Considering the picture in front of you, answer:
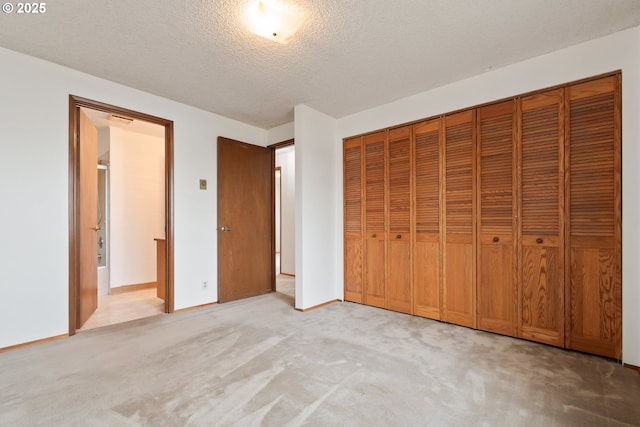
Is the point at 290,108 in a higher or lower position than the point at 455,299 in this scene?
higher

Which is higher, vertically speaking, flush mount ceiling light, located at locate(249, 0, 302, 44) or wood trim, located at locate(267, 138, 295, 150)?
flush mount ceiling light, located at locate(249, 0, 302, 44)

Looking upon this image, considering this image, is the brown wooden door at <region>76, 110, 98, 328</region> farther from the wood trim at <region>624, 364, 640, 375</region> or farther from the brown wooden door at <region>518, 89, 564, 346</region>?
the wood trim at <region>624, 364, 640, 375</region>

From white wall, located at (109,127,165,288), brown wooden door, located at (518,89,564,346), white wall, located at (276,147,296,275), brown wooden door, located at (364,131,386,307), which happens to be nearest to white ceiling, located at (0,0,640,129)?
brown wooden door, located at (518,89,564,346)

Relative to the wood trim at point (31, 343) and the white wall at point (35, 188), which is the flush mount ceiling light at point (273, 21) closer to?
the white wall at point (35, 188)

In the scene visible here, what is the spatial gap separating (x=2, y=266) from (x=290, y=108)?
123 inches

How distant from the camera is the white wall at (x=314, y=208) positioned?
3.59m

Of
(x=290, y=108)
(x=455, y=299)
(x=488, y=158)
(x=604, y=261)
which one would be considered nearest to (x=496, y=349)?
(x=455, y=299)

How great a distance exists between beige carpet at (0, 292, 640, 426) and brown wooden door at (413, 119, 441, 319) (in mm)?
384

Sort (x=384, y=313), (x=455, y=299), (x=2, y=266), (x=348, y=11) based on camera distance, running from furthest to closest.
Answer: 1. (x=384, y=313)
2. (x=455, y=299)
3. (x=2, y=266)
4. (x=348, y=11)

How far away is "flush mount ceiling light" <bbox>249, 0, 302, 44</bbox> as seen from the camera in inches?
77.0

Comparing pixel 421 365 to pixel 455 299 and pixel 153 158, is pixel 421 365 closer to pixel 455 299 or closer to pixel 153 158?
pixel 455 299

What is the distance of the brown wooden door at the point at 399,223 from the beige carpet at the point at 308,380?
0.57m

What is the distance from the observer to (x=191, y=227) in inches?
145

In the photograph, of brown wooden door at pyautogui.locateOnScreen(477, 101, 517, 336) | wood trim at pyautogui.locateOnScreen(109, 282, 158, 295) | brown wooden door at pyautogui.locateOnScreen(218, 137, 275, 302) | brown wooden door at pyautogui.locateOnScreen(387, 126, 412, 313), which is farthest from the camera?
wood trim at pyautogui.locateOnScreen(109, 282, 158, 295)
